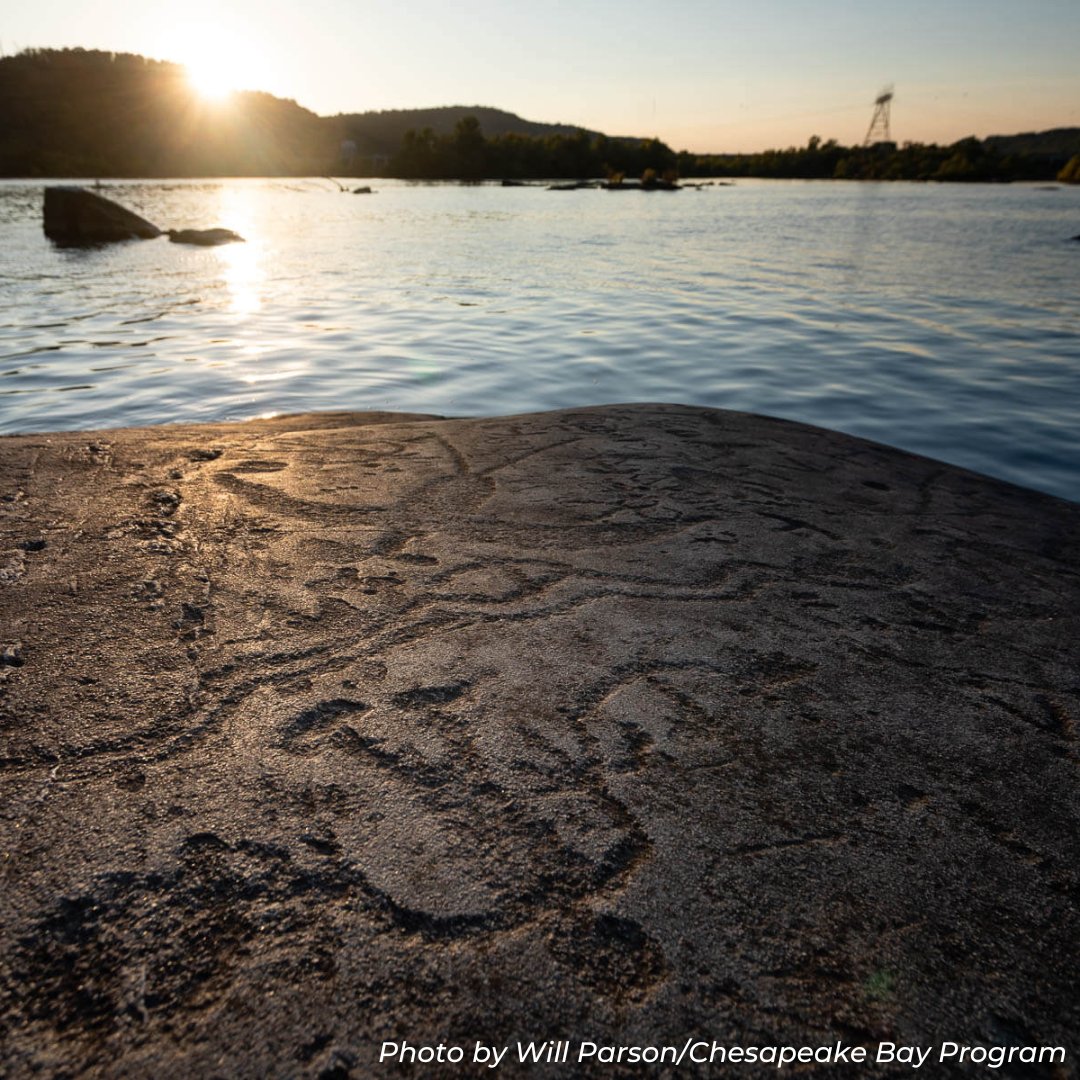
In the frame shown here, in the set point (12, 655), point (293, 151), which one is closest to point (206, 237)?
point (12, 655)

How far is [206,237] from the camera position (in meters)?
17.7

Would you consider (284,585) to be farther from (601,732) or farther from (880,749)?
(880,749)

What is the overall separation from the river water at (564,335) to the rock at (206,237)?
51 cm

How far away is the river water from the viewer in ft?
18.9

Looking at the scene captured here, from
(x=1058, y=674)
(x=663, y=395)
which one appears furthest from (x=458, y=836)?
(x=663, y=395)

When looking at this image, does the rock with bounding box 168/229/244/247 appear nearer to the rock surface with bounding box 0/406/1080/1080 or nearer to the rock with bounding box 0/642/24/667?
the rock surface with bounding box 0/406/1080/1080

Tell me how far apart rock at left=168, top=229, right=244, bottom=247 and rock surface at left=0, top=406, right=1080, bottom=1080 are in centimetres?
1743

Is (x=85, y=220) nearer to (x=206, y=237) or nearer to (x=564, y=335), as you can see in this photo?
(x=206, y=237)

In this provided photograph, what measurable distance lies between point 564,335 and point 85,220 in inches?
662

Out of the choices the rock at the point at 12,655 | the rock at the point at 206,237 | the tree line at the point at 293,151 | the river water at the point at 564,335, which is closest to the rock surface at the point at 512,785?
the rock at the point at 12,655

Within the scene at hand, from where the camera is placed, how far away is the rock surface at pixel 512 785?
1110 mm

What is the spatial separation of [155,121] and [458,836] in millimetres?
92765

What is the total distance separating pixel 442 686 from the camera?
1785mm

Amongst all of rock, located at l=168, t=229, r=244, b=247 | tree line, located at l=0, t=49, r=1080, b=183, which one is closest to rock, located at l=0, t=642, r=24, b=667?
rock, located at l=168, t=229, r=244, b=247
